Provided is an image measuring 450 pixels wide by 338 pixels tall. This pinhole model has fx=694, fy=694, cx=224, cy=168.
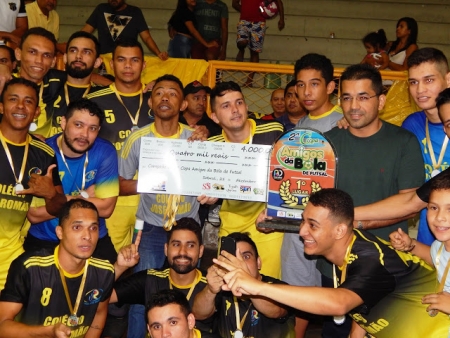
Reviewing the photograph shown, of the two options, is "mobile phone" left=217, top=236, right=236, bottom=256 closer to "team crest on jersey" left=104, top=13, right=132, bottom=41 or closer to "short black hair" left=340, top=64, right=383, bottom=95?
"short black hair" left=340, top=64, right=383, bottom=95

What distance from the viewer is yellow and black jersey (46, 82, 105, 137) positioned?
6684 mm

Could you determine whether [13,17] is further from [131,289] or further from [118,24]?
[131,289]

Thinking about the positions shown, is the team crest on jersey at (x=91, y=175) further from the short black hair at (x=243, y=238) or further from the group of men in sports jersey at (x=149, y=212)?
the short black hair at (x=243, y=238)

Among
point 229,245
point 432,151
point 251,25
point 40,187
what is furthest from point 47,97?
point 251,25

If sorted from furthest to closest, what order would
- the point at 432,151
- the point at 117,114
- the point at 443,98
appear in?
1. the point at 117,114
2. the point at 432,151
3. the point at 443,98

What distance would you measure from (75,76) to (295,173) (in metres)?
2.52

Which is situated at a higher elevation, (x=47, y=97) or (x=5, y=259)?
(x=47, y=97)

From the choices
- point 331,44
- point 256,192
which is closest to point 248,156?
point 256,192

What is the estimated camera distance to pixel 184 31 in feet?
36.3

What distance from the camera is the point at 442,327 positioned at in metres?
4.65

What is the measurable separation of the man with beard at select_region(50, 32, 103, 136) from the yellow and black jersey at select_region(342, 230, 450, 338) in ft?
A: 10.6

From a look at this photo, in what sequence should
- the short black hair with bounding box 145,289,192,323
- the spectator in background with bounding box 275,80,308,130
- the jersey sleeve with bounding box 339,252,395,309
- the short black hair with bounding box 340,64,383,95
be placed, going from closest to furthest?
the jersey sleeve with bounding box 339,252,395,309
the short black hair with bounding box 145,289,192,323
the short black hair with bounding box 340,64,383,95
the spectator in background with bounding box 275,80,308,130

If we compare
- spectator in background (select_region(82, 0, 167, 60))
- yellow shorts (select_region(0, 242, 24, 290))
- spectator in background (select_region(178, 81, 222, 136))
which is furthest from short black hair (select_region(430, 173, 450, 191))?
spectator in background (select_region(82, 0, 167, 60))

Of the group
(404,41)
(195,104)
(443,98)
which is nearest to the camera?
(443,98)
